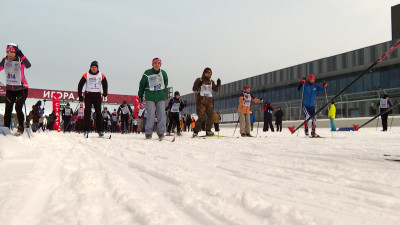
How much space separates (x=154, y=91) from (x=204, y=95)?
1.49 m

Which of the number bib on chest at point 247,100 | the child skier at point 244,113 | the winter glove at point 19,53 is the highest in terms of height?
the winter glove at point 19,53

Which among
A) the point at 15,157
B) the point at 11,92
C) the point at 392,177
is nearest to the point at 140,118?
the point at 11,92

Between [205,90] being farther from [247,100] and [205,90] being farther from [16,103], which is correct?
[16,103]

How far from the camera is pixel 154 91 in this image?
689cm

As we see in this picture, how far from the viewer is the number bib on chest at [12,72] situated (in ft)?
19.8

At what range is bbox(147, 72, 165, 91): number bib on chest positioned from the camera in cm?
682

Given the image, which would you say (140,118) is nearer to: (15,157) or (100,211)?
(15,157)

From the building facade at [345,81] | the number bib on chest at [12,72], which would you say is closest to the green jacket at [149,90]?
the number bib on chest at [12,72]

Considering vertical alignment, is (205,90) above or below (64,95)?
below

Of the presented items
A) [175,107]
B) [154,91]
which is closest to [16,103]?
[154,91]

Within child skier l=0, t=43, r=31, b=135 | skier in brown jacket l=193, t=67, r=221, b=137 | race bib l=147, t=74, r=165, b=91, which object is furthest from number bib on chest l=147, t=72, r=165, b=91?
child skier l=0, t=43, r=31, b=135

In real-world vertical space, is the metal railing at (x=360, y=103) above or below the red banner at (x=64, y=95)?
below

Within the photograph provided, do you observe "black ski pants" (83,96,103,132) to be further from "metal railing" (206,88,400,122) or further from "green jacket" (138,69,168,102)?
"metal railing" (206,88,400,122)

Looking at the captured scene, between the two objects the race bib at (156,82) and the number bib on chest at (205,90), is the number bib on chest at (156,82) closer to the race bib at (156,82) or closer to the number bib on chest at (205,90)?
the race bib at (156,82)
